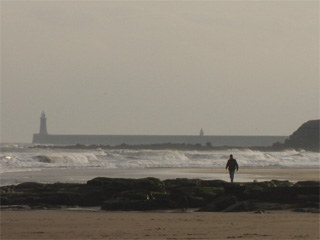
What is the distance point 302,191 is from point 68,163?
29.4 meters

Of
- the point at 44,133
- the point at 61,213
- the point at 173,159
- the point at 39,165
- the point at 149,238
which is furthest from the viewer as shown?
the point at 44,133

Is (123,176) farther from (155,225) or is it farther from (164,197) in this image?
(155,225)

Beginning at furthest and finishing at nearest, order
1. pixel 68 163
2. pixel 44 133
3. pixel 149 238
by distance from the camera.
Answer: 1. pixel 44 133
2. pixel 68 163
3. pixel 149 238

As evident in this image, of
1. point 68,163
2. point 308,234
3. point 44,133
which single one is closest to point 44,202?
point 308,234

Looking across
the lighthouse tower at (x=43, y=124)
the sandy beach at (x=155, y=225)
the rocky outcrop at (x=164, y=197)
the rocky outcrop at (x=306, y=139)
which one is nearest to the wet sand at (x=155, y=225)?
the sandy beach at (x=155, y=225)

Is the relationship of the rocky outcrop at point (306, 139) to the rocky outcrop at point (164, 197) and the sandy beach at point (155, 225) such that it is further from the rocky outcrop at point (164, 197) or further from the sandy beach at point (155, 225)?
the sandy beach at point (155, 225)

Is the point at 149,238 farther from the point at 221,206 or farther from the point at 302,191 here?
the point at 302,191

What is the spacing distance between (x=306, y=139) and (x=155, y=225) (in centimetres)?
7733

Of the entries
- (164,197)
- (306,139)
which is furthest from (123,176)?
(306,139)

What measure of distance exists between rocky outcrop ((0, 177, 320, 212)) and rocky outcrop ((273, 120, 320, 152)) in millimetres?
68889

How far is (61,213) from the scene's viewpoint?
1591 cm

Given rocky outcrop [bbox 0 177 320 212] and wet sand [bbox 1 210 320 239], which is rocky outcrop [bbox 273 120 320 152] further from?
wet sand [bbox 1 210 320 239]

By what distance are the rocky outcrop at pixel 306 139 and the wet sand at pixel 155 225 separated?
237ft

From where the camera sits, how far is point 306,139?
8925 centimetres
